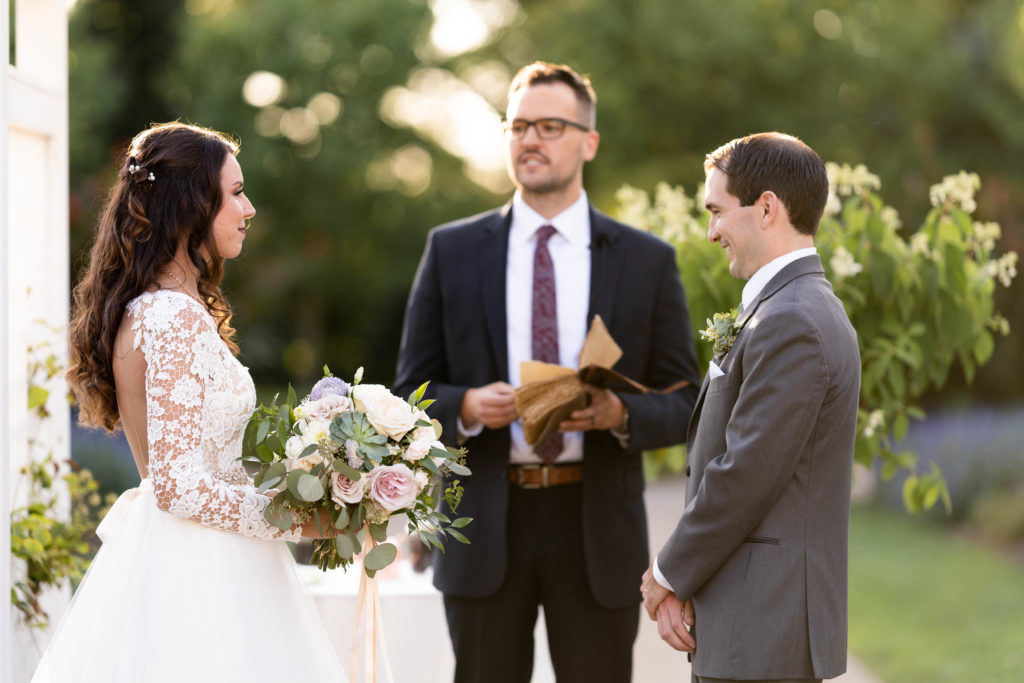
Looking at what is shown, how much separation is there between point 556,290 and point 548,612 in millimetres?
1057

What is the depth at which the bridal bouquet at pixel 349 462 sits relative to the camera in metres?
2.68

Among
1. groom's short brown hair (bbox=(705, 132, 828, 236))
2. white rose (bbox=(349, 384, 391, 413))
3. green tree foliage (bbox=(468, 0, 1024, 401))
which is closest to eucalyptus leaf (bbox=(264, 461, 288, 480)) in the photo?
white rose (bbox=(349, 384, 391, 413))

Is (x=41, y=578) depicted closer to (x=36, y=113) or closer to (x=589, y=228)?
(x=36, y=113)

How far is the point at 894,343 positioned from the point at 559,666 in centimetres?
185

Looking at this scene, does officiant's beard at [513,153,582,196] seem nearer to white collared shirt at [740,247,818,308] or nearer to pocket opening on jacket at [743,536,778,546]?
white collared shirt at [740,247,818,308]

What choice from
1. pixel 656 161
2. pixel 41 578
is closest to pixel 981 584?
pixel 41 578

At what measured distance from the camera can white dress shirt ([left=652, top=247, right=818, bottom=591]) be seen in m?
2.78

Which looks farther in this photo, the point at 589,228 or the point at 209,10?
the point at 209,10

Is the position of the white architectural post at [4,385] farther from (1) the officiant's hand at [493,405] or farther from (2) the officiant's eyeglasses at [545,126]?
(2) the officiant's eyeglasses at [545,126]

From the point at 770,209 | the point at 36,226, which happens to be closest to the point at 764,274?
the point at 770,209

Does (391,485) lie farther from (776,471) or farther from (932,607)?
(932,607)

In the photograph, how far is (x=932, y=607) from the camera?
8.71 m

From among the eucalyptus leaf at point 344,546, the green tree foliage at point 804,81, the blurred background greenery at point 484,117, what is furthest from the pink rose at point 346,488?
the green tree foliage at point 804,81

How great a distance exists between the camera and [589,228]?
3865mm
